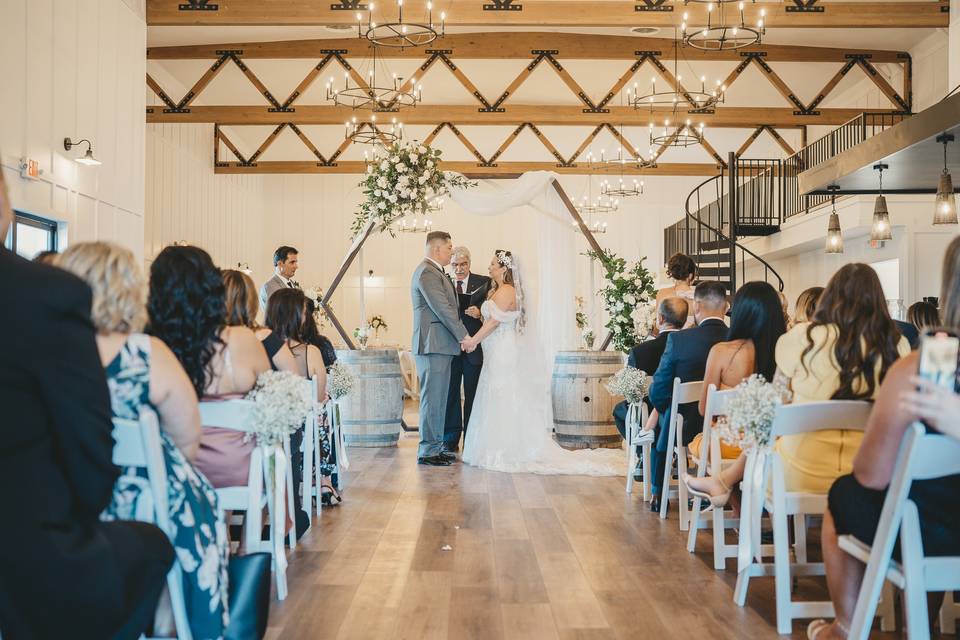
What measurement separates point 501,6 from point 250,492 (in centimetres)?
818

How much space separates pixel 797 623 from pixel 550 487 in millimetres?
2885

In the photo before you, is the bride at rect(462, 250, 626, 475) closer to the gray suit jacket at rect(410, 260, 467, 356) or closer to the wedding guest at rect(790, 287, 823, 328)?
the gray suit jacket at rect(410, 260, 467, 356)

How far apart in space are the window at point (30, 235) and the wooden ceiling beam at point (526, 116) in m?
Answer: 5.64

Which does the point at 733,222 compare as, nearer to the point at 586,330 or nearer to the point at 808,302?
the point at 586,330

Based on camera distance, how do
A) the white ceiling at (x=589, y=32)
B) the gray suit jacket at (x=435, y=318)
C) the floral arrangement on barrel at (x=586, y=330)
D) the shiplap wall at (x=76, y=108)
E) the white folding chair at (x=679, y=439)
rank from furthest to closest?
the white ceiling at (x=589, y=32), the floral arrangement on barrel at (x=586, y=330), the gray suit jacket at (x=435, y=318), the shiplap wall at (x=76, y=108), the white folding chair at (x=679, y=439)

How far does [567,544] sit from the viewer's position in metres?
4.32

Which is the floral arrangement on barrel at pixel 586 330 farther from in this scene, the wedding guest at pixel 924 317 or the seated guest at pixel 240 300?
the seated guest at pixel 240 300

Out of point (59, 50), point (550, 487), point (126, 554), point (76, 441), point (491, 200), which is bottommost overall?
point (550, 487)

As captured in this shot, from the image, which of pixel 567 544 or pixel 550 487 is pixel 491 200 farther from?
pixel 567 544

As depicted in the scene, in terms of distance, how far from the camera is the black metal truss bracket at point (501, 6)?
9.99 m

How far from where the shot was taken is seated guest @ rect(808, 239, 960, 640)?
1889 millimetres

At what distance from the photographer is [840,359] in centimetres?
304

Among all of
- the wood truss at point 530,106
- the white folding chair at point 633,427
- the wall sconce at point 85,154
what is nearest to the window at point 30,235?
the wall sconce at point 85,154

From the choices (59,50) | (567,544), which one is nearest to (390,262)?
(59,50)
